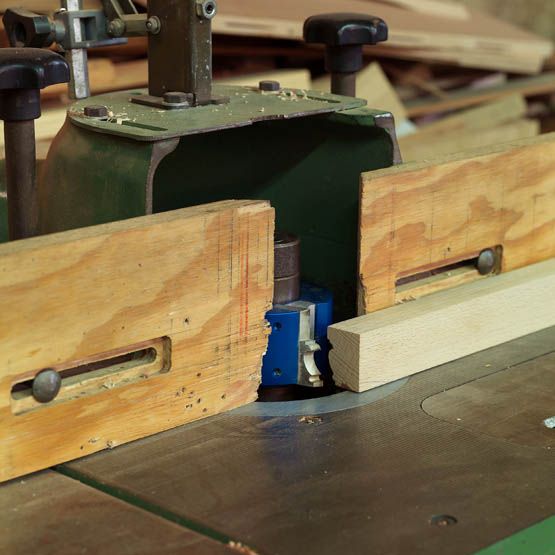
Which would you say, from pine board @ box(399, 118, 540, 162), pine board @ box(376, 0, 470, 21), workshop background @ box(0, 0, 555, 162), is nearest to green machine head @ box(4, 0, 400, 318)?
workshop background @ box(0, 0, 555, 162)

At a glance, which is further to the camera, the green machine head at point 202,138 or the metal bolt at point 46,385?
the green machine head at point 202,138

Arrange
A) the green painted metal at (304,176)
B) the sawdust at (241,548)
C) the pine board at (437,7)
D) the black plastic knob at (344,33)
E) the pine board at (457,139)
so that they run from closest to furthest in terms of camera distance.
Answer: the sawdust at (241,548), the green painted metal at (304,176), the black plastic knob at (344,33), the pine board at (457,139), the pine board at (437,7)

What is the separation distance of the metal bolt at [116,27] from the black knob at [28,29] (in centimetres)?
10

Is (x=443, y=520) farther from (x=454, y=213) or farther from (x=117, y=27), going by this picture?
(x=117, y=27)

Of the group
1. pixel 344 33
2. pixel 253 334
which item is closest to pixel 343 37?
pixel 344 33

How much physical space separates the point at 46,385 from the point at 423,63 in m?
3.02

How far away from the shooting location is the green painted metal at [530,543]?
129cm

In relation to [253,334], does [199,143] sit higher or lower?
higher

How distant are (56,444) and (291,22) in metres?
2.08

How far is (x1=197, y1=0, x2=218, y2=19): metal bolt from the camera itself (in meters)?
1.80

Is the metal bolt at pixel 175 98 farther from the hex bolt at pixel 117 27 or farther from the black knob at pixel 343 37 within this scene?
the black knob at pixel 343 37

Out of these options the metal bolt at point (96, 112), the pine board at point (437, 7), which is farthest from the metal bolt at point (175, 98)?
the pine board at point (437, 7)

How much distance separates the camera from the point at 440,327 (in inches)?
72.4

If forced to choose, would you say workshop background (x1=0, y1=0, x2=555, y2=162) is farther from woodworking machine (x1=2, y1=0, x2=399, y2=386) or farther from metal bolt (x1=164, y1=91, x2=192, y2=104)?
metal bolt (x1=164, y1=91, x2=192, y2=104)
